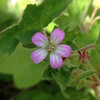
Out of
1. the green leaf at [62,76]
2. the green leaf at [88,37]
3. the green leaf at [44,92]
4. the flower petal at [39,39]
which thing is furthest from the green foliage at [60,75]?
the green leaf at [44,92]

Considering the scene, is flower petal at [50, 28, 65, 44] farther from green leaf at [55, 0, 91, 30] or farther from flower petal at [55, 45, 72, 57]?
green leaf at [55, 0, 91, 30]

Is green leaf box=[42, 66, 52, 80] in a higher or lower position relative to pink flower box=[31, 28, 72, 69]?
lower

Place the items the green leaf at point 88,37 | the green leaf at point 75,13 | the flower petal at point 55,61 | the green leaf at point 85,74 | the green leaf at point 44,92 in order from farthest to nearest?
the green leaf at point 44,92 < the green leaf at point 75,13 < the green leaf at point 88,37 < the green leaf at point 85,74 < the flower petal at point 55,61

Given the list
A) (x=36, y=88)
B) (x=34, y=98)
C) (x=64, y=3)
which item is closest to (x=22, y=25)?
(x=64, y=3)

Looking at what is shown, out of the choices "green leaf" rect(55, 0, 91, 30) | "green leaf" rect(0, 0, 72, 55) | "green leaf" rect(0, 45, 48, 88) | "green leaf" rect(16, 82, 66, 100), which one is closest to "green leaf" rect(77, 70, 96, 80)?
"green leaf" rect(0, 0, 72, 55)

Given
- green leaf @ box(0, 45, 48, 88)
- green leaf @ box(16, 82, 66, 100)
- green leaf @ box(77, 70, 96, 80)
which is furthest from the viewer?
green leaf @ box(16, 82, 66, 100)

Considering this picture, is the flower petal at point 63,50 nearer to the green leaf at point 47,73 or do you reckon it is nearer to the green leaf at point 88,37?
the green leaf at point 47,73

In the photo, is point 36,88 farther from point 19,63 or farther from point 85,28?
point 85,28

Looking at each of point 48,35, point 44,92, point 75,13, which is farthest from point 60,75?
point 44,92
